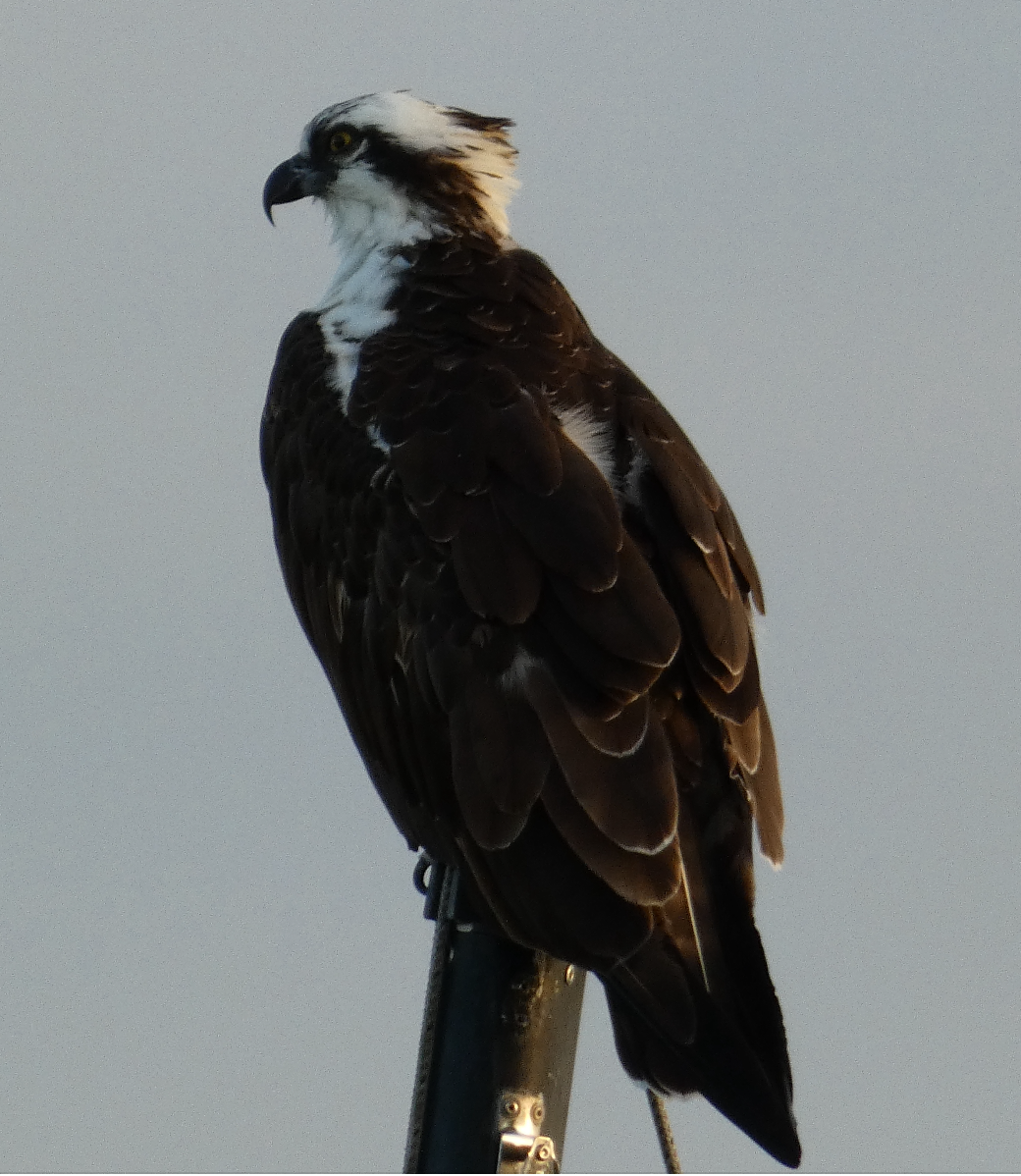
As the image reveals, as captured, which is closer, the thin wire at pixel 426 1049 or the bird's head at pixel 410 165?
the thin wire at pixel 426 1049

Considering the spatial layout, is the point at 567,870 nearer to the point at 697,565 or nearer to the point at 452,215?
the point at 697,565

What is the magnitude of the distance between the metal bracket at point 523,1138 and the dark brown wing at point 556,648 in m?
0.33

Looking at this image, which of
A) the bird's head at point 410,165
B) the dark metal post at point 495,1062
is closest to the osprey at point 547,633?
the dark metal post at point 495,1062

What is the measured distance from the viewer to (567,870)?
21.3ft

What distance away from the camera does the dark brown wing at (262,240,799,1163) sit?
645 centimetres

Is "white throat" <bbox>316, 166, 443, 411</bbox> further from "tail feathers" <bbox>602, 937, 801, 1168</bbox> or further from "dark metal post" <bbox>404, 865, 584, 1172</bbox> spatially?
"tail feathers" <bbox>602, 937, 801, 1168</bbox>

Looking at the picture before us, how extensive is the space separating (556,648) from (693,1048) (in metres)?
1.29

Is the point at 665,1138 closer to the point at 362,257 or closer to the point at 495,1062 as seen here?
the point at 495,1062

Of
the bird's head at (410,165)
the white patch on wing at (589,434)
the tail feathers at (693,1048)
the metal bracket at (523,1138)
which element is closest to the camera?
the tail feathers at (693,1048)

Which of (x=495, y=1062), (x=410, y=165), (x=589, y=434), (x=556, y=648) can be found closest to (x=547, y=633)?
(x=556, y=648)

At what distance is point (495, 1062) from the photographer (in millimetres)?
6520

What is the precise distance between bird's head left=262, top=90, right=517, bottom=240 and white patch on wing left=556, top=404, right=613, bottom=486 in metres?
1.65

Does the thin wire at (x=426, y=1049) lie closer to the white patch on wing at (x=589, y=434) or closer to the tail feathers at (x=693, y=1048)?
the tail feathers at (x=693, y=1048)

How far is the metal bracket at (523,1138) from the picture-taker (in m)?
6.44
